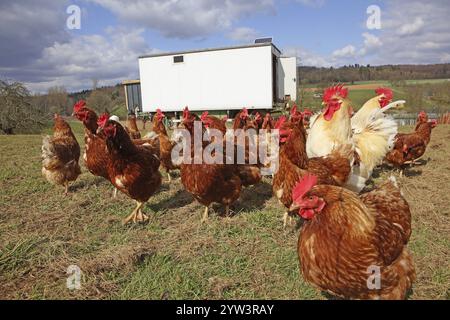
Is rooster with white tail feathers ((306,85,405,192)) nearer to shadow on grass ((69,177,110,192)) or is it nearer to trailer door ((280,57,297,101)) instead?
shadow on grass ((69,177,110,192))

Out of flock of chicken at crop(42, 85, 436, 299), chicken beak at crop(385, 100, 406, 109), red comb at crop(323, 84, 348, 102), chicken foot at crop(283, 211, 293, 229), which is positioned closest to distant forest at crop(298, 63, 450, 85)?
flock of chicken at crop(42, 85, 436, 299)

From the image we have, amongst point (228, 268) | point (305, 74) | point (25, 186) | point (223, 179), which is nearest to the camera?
point (228, 268)

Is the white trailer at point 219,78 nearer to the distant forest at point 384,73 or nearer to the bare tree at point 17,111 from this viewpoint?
the bare tree at point 17,111

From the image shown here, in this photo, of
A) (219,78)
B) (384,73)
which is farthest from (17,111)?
(384,73)

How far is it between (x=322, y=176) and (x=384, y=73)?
3311 cm

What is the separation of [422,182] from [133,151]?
238 inches

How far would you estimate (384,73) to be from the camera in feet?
102

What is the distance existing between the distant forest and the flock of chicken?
23.5 metres

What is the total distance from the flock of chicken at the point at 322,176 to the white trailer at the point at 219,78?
12.0 meters

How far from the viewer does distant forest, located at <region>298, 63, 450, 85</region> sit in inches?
1128

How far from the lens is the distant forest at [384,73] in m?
28.6

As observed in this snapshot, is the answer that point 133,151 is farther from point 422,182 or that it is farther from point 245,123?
point 422,182
